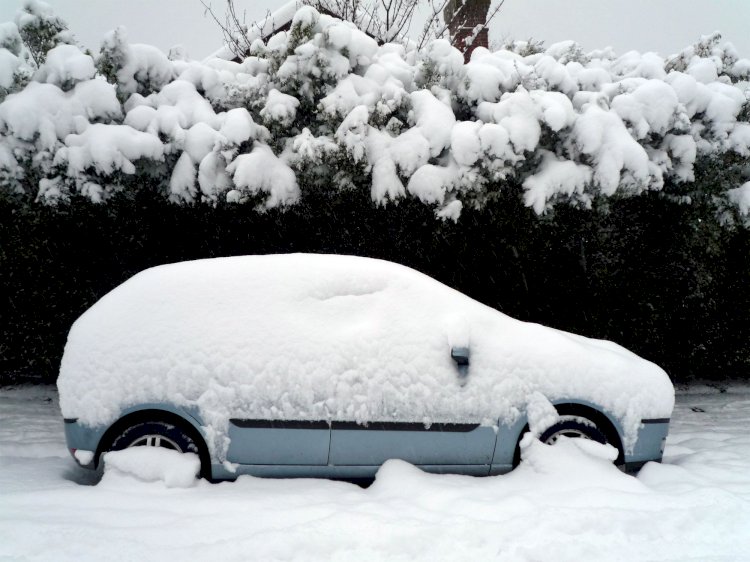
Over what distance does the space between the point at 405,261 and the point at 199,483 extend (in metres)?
3.29

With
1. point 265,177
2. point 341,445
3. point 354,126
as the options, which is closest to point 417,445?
point 341,445

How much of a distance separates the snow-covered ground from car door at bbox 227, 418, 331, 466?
0.47 feet

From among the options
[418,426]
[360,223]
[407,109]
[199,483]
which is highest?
[407,109]

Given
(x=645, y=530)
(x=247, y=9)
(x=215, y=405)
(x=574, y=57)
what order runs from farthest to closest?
(x=247, y=9), (x=574, y=57), (x=215, y=405), (x=645, y=530)

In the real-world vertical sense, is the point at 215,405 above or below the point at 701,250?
below

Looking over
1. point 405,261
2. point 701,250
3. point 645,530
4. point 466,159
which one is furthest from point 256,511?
point 701,250

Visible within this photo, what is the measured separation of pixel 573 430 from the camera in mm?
3152

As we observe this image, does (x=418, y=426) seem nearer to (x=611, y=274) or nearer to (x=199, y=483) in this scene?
(x=199, y=483)

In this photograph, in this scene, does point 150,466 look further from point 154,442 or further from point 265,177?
point 265,177

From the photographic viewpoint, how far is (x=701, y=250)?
5652 mm

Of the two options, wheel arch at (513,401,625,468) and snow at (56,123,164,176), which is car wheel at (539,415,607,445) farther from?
snow at (56,123,164,176)

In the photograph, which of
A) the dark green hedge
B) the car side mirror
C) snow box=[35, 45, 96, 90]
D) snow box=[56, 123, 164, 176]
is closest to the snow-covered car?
the car side mirror

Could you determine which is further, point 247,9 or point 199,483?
point 247,9

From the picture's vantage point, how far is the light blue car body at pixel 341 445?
2941 millimetres
